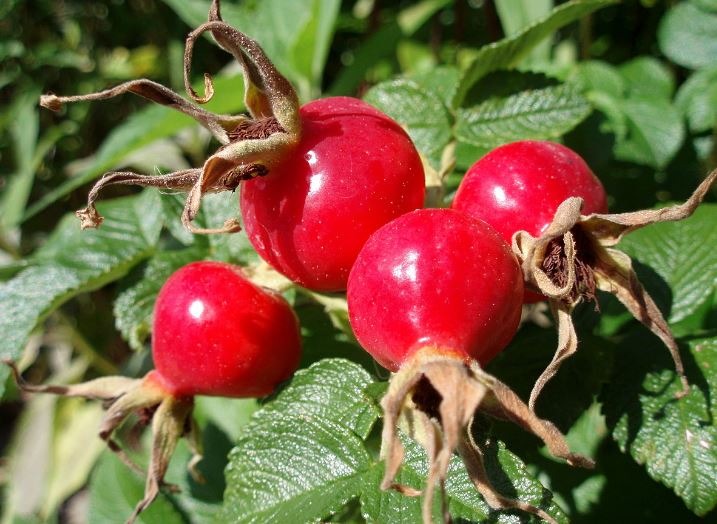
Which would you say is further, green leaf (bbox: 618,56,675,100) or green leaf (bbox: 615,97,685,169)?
green leaf (bbox: 618,56,675,100)

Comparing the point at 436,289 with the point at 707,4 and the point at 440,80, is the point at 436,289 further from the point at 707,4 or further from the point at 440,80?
the point at 707,4

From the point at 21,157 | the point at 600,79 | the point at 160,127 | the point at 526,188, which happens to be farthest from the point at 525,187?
the point at 21,157

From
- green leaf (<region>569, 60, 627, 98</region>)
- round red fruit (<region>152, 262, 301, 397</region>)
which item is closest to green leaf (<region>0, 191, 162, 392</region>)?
round red fruit (<region>152, 262, 301, 397</region>)

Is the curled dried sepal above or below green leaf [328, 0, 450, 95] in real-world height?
below

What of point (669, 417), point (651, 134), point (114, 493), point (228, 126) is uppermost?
point (228, 126)

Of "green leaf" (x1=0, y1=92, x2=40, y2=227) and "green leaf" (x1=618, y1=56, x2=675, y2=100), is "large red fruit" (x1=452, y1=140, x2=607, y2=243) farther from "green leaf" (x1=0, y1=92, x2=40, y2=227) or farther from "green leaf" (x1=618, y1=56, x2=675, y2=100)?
"green leaf" (x1=0, y1=92, x2=40, y2=227)

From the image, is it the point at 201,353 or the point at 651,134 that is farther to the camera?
the point at 651,134

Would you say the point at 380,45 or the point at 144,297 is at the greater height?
the point at 380,45
